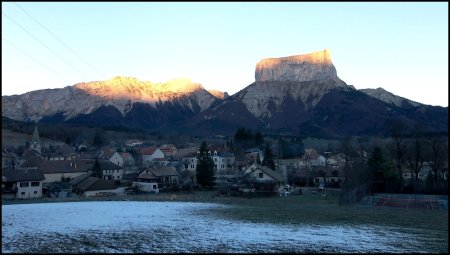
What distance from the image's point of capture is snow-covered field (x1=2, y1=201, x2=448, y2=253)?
68.7ft

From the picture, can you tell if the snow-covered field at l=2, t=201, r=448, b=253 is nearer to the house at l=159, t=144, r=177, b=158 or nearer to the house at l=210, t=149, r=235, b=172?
the house at l=210, t=149, r=235, b=172

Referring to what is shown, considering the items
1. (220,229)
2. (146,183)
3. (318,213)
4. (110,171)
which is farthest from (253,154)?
(220,229)

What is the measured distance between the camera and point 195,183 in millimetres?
64562

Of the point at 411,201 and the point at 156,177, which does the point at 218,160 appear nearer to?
the point at 156,177

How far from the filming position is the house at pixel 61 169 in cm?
6738

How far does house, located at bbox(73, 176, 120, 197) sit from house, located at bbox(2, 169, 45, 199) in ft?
15.3

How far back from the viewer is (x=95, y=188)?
55156 mm

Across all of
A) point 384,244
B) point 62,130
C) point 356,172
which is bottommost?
point 384,244

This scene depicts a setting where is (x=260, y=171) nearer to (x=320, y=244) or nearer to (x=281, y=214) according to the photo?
(x=281, y=214)

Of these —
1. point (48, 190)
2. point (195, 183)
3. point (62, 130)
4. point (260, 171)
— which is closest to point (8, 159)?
point (48, 190)

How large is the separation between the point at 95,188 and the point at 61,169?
1625 cm

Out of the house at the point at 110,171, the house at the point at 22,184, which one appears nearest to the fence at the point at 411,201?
the house at the point at 22,184

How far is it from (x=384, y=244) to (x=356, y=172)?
30637 mm

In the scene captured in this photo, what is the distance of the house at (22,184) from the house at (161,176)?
49.7ft
